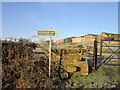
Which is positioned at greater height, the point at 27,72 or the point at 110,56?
the point at 110,56

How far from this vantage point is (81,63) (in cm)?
450

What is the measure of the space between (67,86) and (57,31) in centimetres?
227

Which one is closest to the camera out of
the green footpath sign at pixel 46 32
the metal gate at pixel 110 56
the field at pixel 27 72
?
the field at pixel 27 72

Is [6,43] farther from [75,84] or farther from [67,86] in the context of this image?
[75,84]

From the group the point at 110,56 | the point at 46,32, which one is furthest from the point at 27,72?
the point at 110,56

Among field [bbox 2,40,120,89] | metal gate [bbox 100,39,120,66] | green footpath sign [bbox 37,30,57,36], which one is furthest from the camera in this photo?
metal gate [bbox 100,39,120,66]

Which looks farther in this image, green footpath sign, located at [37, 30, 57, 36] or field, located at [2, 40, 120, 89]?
green footpath sign, located at [37, 30, 57, 36]

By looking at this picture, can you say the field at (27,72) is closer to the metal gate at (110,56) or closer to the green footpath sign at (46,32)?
the green footpath sign at (46,32)

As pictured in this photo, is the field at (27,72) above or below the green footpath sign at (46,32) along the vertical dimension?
below

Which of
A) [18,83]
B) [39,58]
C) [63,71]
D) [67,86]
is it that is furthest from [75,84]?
[18,83]

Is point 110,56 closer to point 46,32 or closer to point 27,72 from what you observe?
point 46,32

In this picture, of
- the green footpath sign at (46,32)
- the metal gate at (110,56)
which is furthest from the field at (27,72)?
the metal gate at (110,56)

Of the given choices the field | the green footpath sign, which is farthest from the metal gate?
the green footpath sign

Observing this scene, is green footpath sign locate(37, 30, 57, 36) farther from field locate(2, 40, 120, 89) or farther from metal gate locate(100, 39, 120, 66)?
metal gate locate(100, 39, 120, 66)
